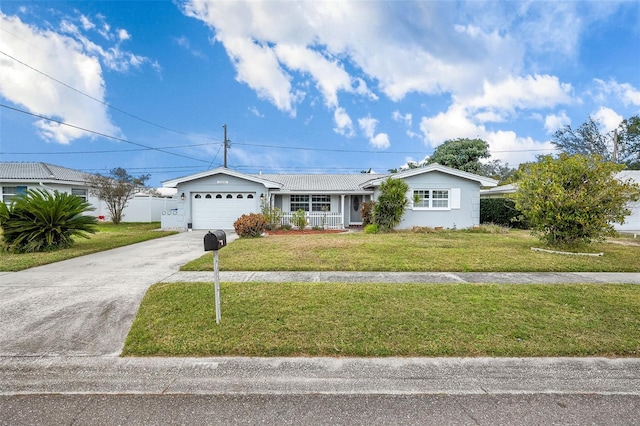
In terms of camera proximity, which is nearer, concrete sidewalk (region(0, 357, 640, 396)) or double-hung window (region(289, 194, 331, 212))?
concrete sidewalk (region(0, 357, 640, 396))

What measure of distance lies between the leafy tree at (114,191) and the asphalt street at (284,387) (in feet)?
71.7

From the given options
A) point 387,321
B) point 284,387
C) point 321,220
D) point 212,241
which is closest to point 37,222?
point 212,241

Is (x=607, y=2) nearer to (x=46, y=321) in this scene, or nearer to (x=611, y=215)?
(x=611, y=215)

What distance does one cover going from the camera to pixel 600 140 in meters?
37.7

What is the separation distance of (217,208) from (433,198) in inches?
485

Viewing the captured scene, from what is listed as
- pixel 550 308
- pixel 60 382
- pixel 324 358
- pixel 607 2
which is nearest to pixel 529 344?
pixel 550 308

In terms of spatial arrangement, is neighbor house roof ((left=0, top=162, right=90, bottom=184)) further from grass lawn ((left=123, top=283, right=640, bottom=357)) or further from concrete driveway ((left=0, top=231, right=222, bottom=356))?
grass lawn ((left=123, top=283, right=640, bottom=357))

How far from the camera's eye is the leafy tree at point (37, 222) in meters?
9.48

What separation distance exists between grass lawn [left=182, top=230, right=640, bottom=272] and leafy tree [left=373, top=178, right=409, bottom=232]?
17.0ft

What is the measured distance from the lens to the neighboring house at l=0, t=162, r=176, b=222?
21750mm

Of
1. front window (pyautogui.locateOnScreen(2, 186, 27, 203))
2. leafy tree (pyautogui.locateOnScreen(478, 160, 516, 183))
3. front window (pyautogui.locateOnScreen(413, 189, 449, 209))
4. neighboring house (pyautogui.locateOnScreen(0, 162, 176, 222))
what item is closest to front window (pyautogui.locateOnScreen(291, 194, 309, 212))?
front window (pyautogui.locateOnScreen(413, 189, 449, 209))

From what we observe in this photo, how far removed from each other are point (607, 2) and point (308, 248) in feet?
47.3

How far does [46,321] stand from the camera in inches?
169

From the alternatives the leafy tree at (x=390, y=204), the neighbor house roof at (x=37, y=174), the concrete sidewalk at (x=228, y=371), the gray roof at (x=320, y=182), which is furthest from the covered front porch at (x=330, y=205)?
the neighbor house roof at (x=37, y=174)
